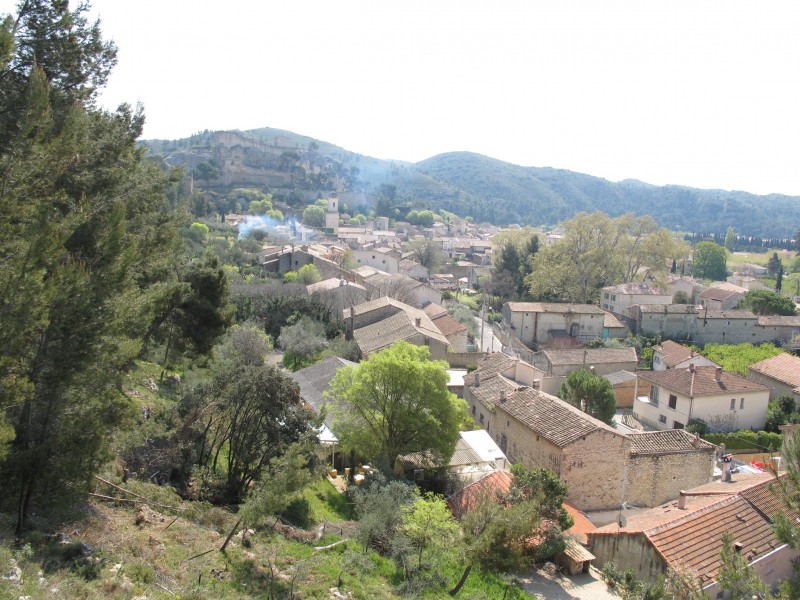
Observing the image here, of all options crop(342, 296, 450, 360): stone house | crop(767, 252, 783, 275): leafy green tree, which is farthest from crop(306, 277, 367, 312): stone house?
crop(767, 252, 783, 275): leafy green tree

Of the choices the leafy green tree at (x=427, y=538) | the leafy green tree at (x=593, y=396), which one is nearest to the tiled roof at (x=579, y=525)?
the leafy green tree at (x=427, y=538)

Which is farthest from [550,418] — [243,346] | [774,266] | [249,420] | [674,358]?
[774,266]

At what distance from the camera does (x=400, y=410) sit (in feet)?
54.5

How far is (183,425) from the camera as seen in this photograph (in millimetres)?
13258

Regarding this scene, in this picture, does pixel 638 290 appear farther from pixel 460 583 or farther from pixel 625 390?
pixel 460 583

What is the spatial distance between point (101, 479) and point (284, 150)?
12528 cm

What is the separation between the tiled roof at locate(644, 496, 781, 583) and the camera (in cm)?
1244

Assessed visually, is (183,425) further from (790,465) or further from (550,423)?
(790,465)

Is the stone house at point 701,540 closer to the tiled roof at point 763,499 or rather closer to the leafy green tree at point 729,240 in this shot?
the tiled roof at point 763,499

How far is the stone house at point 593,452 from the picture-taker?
1675 cm

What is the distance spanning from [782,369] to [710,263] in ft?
179

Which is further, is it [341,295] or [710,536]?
[341,295]

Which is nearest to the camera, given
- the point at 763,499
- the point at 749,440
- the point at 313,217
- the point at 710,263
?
the point at 763,499

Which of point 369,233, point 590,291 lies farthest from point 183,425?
point 369,233
